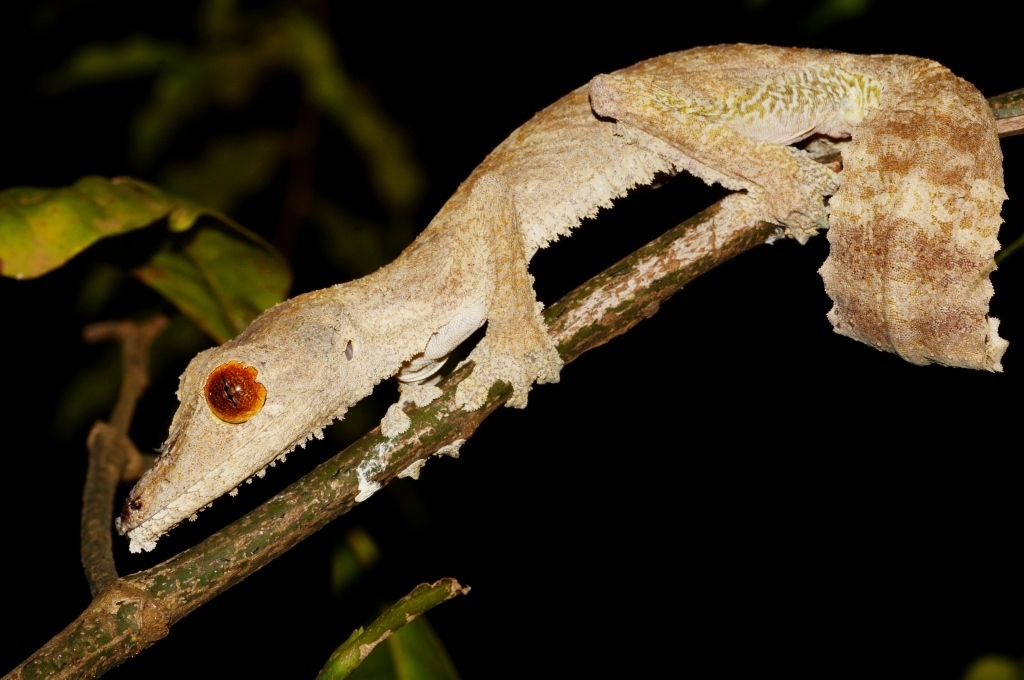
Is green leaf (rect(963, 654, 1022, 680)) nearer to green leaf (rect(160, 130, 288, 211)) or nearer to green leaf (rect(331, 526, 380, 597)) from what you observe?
green leaf (rect(331, 526, 380, 597))

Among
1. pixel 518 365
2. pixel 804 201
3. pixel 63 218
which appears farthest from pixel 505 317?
pixel 63 218

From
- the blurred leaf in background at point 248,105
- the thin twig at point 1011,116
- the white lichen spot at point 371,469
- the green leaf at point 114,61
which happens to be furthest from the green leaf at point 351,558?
the green leaf at point 114,61

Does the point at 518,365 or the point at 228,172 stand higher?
the point at 228,172

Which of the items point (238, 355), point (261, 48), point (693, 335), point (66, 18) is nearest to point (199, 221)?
point (238, 355)

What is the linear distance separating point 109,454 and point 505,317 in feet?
6.70

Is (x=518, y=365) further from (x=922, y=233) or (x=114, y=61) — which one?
(x=114, y=61)

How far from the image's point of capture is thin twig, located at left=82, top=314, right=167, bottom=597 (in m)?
2.83

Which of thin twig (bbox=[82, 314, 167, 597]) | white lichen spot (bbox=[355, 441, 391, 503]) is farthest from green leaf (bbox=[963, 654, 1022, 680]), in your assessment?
thin twig (bbox=[82, 314, 167, 597])

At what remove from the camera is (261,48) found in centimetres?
585

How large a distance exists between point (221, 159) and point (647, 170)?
3450 millimetres

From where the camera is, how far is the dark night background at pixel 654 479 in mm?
6215

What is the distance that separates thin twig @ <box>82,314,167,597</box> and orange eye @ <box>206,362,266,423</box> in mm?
623

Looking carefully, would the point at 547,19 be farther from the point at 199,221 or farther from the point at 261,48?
the point at 199,221

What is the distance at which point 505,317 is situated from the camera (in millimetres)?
3547
